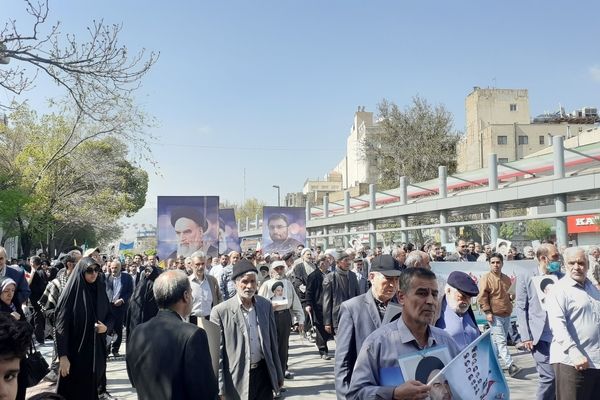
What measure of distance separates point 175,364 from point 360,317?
5.04 feet

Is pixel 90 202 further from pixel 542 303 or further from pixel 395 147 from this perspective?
pixel 542 303

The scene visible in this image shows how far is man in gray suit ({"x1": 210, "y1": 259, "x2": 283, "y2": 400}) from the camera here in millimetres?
5289

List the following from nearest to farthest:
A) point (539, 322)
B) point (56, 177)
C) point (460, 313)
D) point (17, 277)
→ point (460, 313), point (539, 322), point (17, 277), point (56, 177)

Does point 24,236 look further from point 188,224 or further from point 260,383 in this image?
point 260,383

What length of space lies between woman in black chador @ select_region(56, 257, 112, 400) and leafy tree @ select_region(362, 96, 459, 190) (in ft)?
139

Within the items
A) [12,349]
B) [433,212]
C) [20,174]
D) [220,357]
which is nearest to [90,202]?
[20,174]

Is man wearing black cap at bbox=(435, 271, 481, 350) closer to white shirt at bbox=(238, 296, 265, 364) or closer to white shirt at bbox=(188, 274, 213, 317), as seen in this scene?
white shirt at bbox=(238, 296, 265, 364)

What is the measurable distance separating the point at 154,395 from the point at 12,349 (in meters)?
1.49

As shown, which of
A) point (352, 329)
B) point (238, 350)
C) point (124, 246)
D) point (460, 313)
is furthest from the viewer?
point (124, 246)

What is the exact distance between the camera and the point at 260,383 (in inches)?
218

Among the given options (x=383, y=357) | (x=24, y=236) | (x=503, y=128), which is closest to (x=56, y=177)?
(x=24, y=236)

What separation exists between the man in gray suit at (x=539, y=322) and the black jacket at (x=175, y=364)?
167 inches

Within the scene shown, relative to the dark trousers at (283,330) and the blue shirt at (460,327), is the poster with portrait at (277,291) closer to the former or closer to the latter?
the dark trousers at (283,330)

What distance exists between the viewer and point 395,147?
48.8 meters
